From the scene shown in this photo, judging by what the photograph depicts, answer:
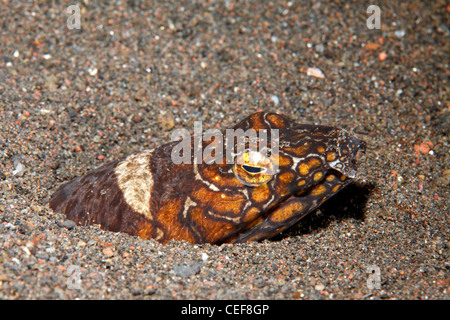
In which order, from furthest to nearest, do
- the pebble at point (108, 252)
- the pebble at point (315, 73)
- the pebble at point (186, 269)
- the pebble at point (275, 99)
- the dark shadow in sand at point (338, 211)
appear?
A: 1. the pebble at point (315, 73)
2. the pebble at point (275, 99)
3. the dark shadow in sand at point (338, 211)
4. the pebble at point (108, 252)
5. the pebble at point (186, 269)

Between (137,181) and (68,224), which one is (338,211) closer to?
(137,181)

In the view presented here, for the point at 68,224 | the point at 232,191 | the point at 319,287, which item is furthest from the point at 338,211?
the point at 68,224

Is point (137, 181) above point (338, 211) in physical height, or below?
above

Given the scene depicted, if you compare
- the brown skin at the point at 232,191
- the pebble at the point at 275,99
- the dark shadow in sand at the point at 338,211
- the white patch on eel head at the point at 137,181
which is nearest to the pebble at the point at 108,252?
the brown skin at the point at 232,191

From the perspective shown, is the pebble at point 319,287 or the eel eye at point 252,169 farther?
the eel eye at point 252,169

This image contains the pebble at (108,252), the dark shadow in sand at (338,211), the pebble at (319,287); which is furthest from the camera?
the dark shadow in sand at (338,211)

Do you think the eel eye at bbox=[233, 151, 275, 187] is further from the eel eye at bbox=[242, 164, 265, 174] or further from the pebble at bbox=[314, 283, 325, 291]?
the pebble at bbox=[314, 283, 325, 291]

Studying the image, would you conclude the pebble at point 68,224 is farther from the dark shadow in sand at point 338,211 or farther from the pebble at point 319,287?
the pebble at point 319,287
